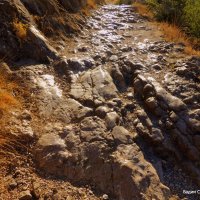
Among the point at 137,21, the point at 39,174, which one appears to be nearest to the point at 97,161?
the point at 39,174

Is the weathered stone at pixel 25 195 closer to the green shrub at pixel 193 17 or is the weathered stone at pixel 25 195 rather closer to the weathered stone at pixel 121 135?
the weathered stone at pixel 121 135

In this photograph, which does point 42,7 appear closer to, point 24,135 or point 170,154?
point 24,135

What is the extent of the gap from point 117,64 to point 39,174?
3265 millimetres

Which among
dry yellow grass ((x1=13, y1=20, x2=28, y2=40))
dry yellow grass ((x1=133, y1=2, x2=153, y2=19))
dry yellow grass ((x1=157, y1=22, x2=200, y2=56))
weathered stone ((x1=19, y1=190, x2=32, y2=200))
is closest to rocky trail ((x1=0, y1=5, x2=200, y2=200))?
weathered stone ((x1=19, y1=190, x2=32, y2=200))

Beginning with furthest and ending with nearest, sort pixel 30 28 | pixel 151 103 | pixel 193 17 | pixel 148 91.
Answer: pixel 193 17 → pixel 30 28 → pixel 148 91 → pixel 151 103

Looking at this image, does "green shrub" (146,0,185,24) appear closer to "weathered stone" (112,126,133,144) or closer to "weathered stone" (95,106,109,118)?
"weathered stone" (95,106,109,118)

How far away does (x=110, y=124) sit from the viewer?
532 cm

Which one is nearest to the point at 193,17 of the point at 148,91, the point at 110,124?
the point at 148,91

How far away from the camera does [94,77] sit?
6.37m

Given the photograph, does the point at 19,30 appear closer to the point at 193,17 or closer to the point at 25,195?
the point at 25,195

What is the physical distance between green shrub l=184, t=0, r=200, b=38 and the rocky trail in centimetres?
148

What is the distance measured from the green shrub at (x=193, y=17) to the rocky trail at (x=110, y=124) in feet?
4.87

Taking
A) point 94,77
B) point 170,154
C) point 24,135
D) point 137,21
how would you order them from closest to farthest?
point 24,135
point 170,154
point 94,77
point 137,21

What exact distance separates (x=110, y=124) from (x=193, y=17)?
16.0 ft
